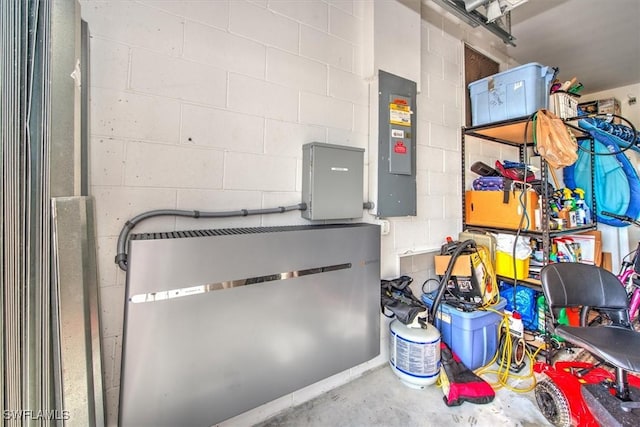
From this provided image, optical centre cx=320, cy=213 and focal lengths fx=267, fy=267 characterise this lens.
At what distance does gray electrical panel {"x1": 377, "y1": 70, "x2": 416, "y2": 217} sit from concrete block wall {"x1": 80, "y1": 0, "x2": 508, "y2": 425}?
0.36 ft

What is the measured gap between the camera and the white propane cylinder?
165 cm

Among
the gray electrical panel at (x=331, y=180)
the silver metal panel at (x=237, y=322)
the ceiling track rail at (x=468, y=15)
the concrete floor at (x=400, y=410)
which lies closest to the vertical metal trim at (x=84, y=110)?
the silver metal panel at (x=237, y=322)

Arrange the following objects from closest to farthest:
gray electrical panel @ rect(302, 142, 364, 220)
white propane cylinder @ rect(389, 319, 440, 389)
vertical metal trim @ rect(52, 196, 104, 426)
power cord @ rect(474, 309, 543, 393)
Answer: vertical metal trim @ rect(52, 196, 104, 426) → gray electrical panel @ rect(302, 142, 364, 220) → white propane cylinder @ rect(389, 319, 440, 389) → power cord @ rect(474, 309, 543, 393)

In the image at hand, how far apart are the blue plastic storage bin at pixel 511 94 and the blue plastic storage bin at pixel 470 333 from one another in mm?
1625

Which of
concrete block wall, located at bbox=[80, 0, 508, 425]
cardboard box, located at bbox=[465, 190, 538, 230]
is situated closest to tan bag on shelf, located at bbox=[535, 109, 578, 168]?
cardboard box, located at bbox=[465, 190, 538, 230]

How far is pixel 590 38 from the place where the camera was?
2.76 m

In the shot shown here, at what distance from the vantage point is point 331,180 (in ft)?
5.10

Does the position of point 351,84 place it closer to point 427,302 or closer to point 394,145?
point 394,145

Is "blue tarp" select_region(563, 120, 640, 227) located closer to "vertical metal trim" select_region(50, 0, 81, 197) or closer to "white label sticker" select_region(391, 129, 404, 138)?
"white label sticker" select_region(391, 129, 404, 138)

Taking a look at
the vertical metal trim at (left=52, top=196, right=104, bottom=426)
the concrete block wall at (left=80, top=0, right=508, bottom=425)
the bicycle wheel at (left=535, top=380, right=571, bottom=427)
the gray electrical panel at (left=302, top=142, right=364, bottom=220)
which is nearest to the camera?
the vertical metal trim at (left=52, top=196, right=104, bottom=426)

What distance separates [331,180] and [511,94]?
Result: 1.87 m

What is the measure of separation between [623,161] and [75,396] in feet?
13.4

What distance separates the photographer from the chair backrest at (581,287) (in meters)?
1.58

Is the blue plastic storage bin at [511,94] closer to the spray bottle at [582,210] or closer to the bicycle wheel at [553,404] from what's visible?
the spray bottle at [582,210]
